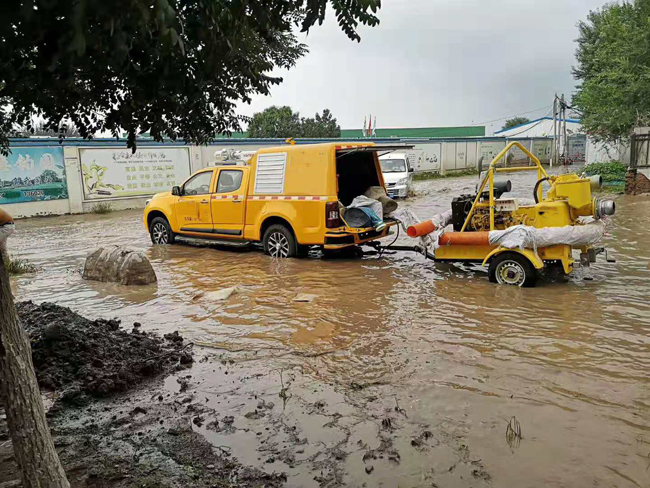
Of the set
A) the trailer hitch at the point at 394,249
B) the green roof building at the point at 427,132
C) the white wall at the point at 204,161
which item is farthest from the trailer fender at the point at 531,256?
the green roof building at the point at 427,132

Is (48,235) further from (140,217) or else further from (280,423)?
(280,423)

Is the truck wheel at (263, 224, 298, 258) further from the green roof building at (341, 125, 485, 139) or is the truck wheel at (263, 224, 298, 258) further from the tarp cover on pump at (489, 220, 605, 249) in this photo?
the green roof building at (341, 125, 485, 139)

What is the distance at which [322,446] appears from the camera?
365 centimetres

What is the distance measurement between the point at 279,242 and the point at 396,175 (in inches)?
438

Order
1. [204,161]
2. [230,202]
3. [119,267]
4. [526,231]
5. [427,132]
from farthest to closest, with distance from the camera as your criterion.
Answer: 1. [427,132]
2. [204,161]
3. [230,202]
4. [119,267]
5. [526,231]

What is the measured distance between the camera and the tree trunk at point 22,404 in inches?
93.0

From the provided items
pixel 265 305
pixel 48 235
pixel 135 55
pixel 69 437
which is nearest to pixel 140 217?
pixel 48 235

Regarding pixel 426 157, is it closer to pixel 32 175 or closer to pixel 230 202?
pixel 32 175

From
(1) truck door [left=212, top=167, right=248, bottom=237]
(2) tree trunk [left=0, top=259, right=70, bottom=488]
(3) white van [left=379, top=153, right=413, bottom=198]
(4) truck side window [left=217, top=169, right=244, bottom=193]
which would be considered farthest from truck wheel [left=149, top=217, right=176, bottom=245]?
(3) white van [left=379, top=153, right=413, bottom=198]

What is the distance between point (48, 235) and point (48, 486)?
539 inches

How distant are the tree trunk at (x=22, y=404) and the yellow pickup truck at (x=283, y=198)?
23.2 feet

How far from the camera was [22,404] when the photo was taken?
2.41 m

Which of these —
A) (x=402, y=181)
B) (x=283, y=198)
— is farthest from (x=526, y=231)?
(x=402, y=181)

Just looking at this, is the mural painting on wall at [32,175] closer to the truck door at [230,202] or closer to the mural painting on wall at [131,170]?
the mural painting on wall at [131,170]
